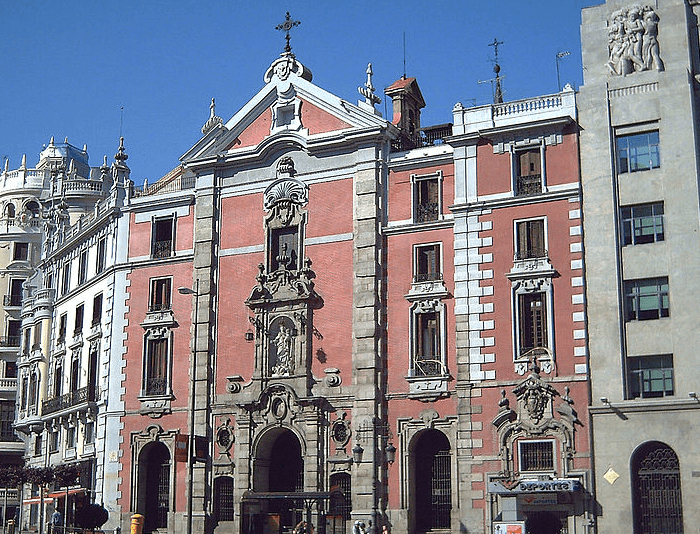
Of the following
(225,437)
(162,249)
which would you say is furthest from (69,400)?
(225,437)

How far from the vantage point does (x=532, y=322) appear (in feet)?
153

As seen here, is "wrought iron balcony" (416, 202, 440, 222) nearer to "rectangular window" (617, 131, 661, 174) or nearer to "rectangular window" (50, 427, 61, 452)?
"rectangular window" (617, 131, 661, 174)

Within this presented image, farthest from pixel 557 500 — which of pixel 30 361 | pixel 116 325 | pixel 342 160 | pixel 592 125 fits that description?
pixel 30 361

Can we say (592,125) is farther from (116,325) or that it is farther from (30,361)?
(30,361)

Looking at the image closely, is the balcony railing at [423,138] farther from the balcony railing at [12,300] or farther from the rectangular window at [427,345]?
the balcony railing at [12,300]

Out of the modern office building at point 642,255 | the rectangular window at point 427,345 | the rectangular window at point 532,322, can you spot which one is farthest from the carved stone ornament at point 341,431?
the modern office building at point 642,255

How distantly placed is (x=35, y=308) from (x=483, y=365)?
1380 inches

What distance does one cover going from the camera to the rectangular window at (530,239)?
4728cm

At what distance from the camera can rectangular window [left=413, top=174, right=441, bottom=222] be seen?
5075 cm

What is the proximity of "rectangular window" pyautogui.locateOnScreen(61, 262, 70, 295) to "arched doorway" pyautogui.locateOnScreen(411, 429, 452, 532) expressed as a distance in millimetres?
28408

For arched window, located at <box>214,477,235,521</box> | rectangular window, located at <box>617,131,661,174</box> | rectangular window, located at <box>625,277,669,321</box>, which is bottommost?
arched window, located at <box>214,477,235,521</box>

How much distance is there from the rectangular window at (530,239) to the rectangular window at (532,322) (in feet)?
5.79

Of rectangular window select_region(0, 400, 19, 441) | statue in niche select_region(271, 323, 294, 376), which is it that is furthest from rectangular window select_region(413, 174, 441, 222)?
rectangular window select_region(0, 400, 19, 441)

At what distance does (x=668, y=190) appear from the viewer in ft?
147
